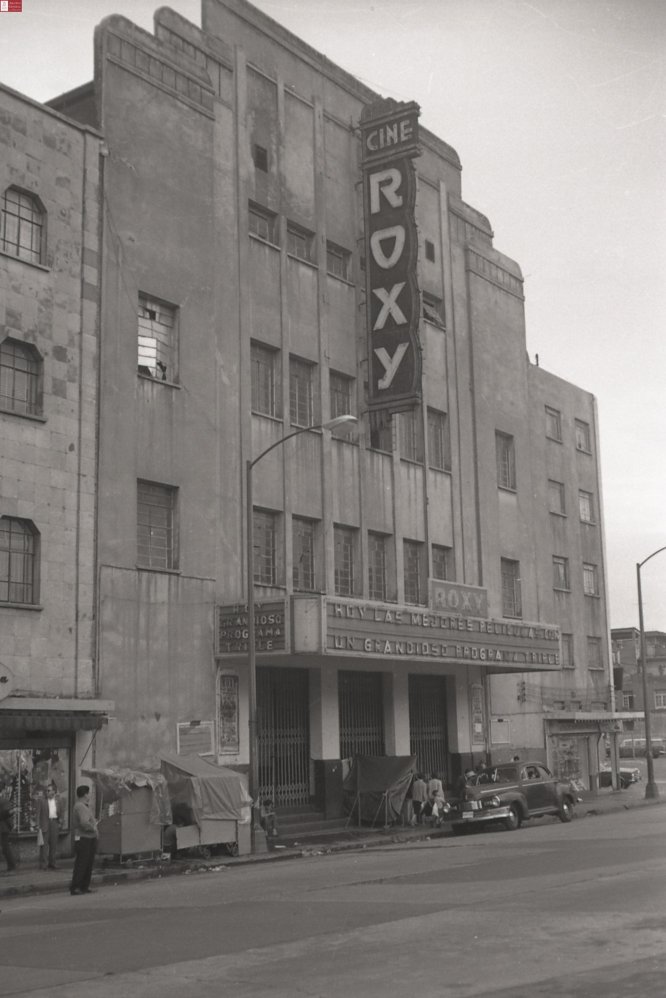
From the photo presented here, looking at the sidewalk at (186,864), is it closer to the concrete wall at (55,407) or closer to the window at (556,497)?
the concrete wall at (55,407)

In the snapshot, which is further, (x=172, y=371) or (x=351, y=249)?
(x=351, y=249)

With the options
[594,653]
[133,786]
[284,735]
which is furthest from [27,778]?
[594,653]

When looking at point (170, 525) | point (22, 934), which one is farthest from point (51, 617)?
point (22, 934)

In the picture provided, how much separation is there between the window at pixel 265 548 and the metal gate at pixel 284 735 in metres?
2.40

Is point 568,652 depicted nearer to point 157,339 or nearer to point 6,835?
point 157,339

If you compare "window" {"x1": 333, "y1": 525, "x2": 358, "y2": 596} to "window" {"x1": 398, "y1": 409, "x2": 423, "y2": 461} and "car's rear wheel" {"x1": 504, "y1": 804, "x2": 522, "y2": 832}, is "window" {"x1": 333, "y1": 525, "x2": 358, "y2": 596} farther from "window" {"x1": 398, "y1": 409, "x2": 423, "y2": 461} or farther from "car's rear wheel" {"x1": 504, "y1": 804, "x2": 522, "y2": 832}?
"car's rear wheel" {"x1": 504, "y1": 804, "x2": 522, "y2": 832}

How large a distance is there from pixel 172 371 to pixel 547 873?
16.2 m

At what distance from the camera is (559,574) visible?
46.8 metres

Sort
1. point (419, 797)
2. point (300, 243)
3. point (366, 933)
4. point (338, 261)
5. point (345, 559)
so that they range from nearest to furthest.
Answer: point (366, 933), point (419, 797), point (345, 559), point (300, 243), point (338, 261)

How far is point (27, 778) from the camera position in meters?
24.1

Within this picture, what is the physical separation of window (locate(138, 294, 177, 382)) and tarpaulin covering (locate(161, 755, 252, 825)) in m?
9.22

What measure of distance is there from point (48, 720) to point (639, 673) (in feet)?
331

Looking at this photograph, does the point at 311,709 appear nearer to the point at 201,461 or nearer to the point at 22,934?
the point at 201,461

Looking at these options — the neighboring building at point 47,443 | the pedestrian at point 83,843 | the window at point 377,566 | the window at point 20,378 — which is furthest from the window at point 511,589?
the pedestrian at point 83,843
